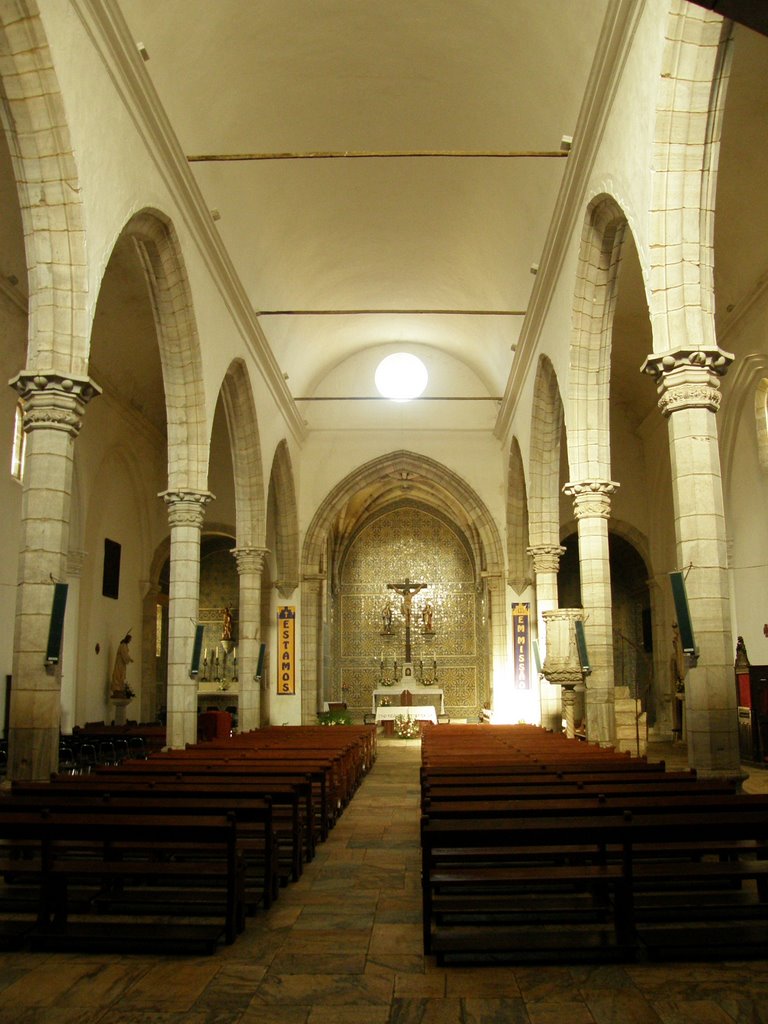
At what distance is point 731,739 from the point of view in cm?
805

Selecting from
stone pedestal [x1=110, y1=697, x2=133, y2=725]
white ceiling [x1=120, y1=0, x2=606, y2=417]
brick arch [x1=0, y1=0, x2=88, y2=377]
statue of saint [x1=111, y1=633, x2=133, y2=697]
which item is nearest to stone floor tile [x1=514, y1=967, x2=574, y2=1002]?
brick arch [x1=0, y1=0, x2=88, y2=377]

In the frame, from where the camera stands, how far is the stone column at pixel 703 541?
26.6 feet

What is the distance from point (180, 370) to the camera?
14148 millimetres

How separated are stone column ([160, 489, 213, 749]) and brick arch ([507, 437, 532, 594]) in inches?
452

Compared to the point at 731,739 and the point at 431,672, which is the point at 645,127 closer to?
the point at 731,739

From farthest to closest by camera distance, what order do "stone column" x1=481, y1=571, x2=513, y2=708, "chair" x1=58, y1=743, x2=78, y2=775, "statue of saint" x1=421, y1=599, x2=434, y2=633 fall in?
"statue of saint" x1=421, y1=599, x2=434, y2=633 < "stone column" x1=481, y1=571, x2=513, y2=708 < "chair" x1=58, y1=743, x2=78, y2=775

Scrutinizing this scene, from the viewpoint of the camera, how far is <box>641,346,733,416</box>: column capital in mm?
8398

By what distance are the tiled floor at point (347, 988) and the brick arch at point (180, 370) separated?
9.46 meters

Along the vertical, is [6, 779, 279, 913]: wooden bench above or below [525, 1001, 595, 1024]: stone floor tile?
above

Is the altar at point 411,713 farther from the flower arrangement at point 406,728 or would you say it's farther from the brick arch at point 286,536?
the brick arch at point 286,536

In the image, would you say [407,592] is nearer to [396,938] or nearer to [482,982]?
[396,938]

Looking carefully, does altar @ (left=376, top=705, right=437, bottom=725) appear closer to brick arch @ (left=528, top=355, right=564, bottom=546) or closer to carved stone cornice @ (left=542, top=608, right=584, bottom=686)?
brick arch @ (left=528, top=355, right=564, bottom=546)

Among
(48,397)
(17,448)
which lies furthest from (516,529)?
(48,397)

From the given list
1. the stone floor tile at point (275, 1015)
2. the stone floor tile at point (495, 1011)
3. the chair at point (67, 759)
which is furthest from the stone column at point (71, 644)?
the stone floor tile at point (495, 1011)
